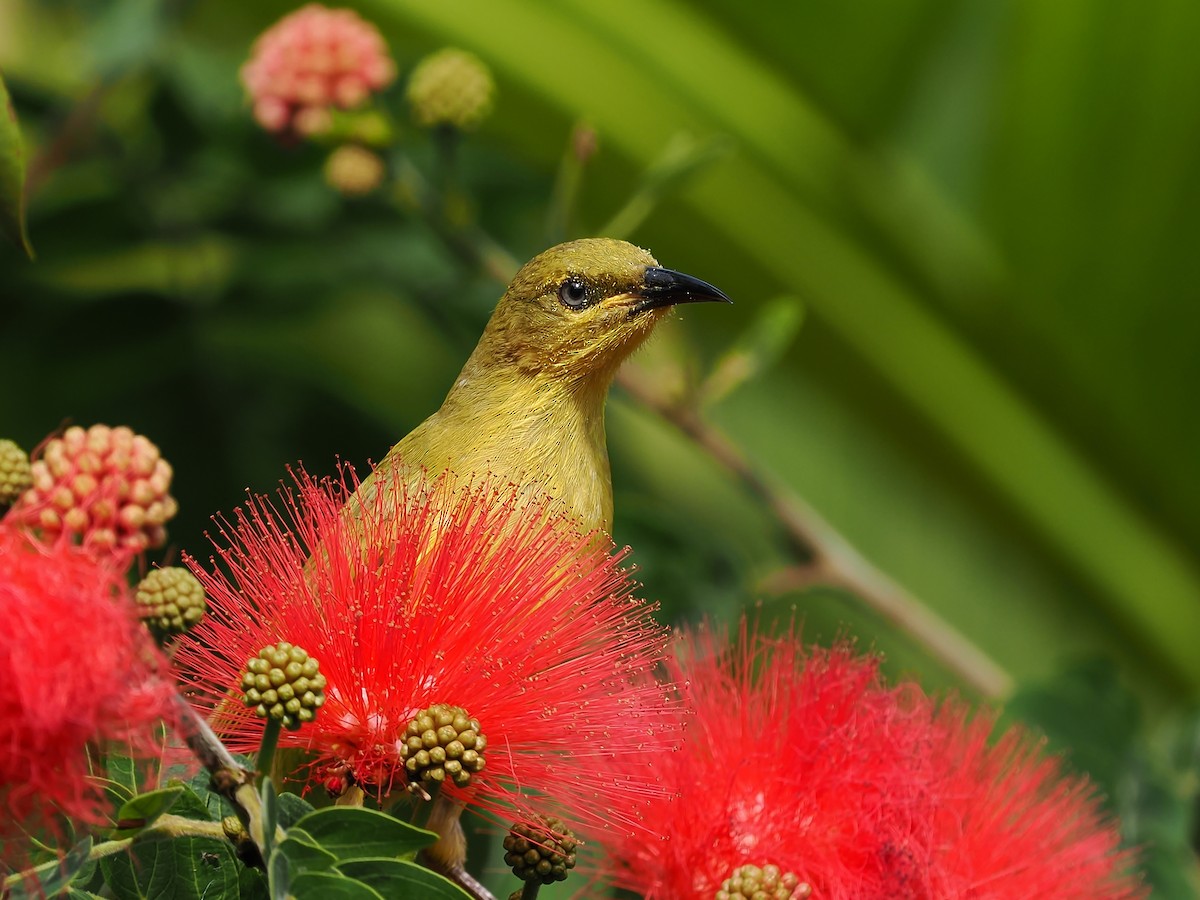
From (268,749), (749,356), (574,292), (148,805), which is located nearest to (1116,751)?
(749,356)

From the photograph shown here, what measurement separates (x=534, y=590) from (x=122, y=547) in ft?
1.70

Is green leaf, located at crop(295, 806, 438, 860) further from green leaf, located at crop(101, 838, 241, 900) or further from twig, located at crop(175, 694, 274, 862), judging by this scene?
green leaf, located at crop(101, 838, 241, 900)

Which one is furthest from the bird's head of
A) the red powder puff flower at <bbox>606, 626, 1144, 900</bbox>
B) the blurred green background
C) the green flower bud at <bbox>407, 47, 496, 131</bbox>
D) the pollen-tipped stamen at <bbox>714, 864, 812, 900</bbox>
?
the pollen-tipped stamen at <bbox>714, 864, 812, 900</bbox>

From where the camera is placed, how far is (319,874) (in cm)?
142

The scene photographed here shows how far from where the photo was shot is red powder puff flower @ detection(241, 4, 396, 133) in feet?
9.76

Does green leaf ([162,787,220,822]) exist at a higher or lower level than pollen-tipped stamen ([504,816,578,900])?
lower

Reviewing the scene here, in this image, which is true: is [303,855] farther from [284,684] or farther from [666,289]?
[666,289]

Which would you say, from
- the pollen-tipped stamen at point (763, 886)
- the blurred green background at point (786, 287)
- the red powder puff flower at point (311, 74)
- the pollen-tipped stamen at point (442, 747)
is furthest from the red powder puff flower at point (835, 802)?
the red powder puff flower at point (311, 74)

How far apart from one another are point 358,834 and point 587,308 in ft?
4.94

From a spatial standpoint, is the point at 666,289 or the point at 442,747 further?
the point at 666,289

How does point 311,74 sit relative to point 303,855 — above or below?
above

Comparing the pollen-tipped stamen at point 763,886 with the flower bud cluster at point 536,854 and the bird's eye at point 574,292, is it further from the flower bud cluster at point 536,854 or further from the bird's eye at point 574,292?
the bird's eye at point 574,292

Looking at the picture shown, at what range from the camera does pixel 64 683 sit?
1318 millimetres

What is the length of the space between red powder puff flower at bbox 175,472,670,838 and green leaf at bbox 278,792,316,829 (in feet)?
0.46
